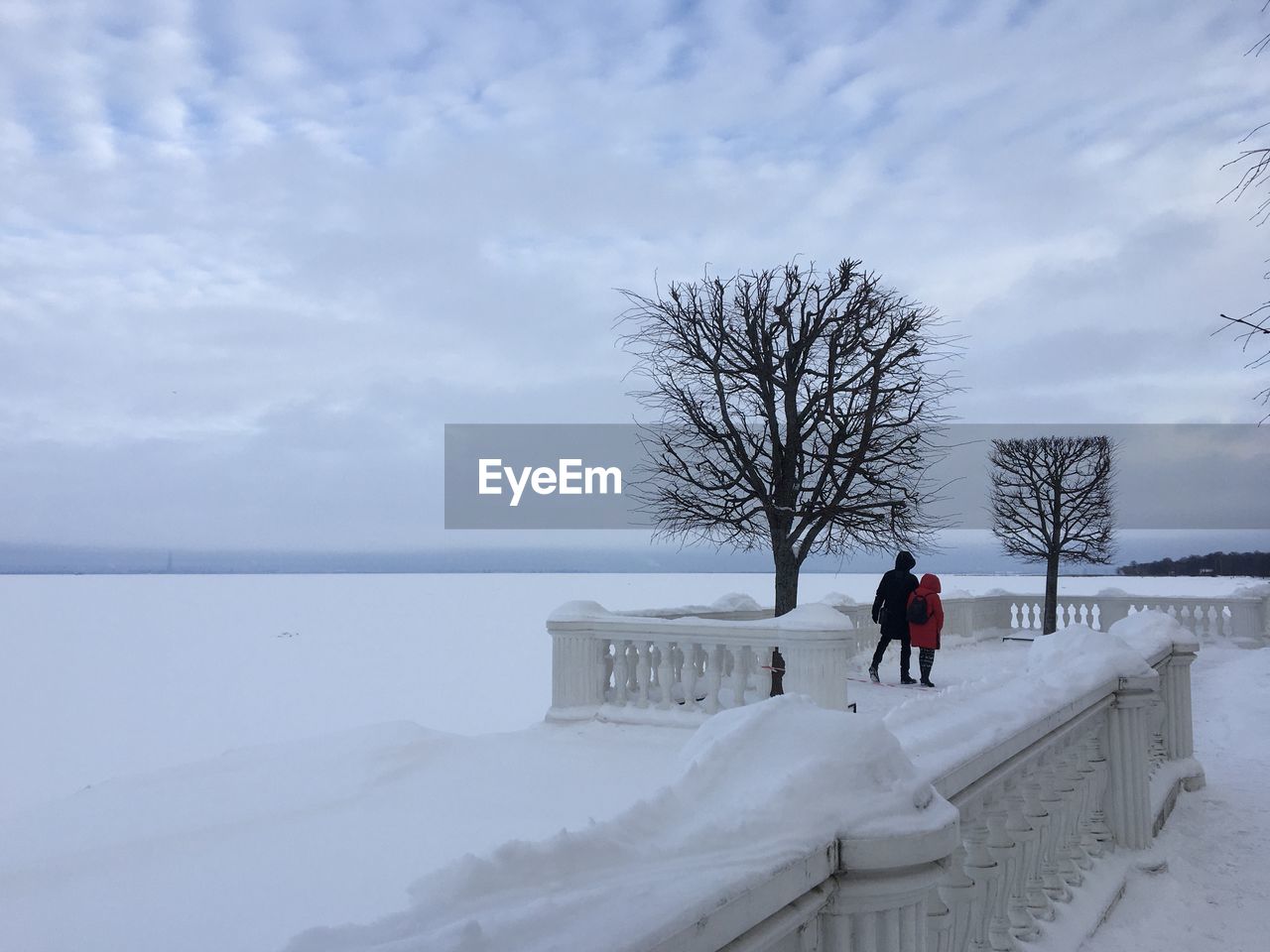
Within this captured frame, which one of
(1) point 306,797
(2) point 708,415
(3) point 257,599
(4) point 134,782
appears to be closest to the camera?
(1) point 306,797

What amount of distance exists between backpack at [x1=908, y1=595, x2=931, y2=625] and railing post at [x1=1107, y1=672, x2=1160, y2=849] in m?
7.90

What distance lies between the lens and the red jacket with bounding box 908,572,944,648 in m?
13.1

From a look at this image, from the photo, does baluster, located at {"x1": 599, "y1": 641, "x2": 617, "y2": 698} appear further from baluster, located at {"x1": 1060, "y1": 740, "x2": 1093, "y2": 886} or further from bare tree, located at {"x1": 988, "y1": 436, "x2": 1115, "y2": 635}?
bare tree, located at {"x1": 988, "y1": 436, "x2": 1115, "y2": 635}

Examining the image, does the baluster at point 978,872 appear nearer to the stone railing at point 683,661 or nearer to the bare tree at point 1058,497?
the stone railing at point 683,661

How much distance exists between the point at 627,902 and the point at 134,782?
8011 millimetres

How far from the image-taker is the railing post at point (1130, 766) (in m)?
5.03

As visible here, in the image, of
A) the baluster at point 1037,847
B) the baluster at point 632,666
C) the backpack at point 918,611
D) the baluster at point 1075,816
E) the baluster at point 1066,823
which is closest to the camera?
the baluster at point 1037,847

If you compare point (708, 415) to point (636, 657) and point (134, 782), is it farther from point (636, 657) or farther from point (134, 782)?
point (134, 782)

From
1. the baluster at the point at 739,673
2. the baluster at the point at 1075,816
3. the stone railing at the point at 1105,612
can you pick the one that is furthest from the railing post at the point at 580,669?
the stone railing at the point at 1105,612

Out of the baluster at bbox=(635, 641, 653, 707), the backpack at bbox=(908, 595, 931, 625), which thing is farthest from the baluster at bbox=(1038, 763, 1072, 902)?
the backpack at bbox=(908, 595, 931, 625)

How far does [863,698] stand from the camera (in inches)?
500

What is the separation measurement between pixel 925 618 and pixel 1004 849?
10365 millimetres

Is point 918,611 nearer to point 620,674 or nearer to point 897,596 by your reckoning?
point 897,596

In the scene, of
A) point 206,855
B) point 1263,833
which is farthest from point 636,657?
point 1263,833
